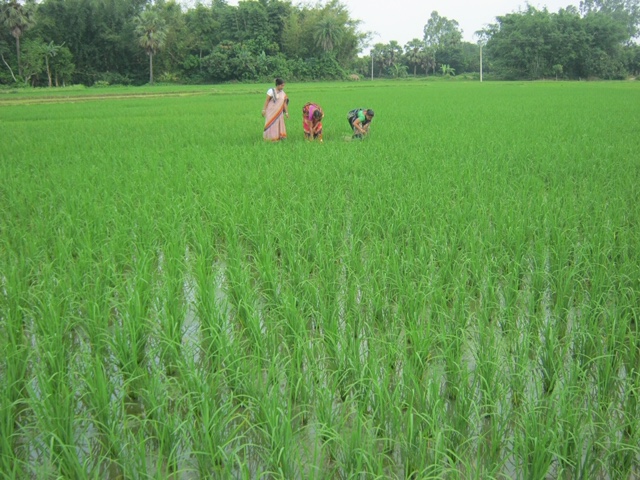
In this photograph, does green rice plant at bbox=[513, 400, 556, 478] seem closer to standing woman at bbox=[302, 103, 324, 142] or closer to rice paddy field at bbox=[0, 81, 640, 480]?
rice paddy field at bbox=[0, 81, 640, 480]

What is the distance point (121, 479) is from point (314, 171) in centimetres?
402

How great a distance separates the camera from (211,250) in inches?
129

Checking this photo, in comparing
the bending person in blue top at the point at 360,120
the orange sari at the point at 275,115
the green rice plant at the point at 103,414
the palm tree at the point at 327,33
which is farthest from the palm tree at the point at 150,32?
the green rice plant at the point at 103,414

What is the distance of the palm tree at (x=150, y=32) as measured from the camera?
35156mm

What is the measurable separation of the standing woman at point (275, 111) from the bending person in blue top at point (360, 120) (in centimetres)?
91

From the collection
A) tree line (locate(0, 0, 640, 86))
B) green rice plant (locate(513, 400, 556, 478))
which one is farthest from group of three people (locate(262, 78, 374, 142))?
tree line (locate(0, 0, 640, 86))

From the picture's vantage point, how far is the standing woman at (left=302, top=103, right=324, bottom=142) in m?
7.58

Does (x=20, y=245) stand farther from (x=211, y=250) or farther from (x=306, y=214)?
(x=306, y=214)

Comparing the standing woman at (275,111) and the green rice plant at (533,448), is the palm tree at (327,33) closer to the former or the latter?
the standing woman at (275,111)

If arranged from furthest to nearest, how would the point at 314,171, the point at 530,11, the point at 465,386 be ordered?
the point at 530,11 → the point at 314,171 → the point at 465,386

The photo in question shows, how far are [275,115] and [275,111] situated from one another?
0.08 m

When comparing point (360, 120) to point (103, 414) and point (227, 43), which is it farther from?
point (227, 43)

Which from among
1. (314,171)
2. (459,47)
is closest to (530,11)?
(459,47)

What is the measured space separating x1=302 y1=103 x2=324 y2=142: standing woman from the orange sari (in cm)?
31
